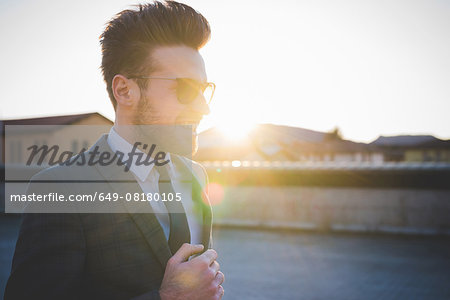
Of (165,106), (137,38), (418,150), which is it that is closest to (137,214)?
(165,106)

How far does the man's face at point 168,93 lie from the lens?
177cm

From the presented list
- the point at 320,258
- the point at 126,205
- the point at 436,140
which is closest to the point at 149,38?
the point at 126,205

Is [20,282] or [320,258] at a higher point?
[20,282]

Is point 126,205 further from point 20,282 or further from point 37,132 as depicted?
point 37,132

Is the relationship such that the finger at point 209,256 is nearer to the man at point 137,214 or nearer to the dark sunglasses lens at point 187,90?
the man at point 137,214

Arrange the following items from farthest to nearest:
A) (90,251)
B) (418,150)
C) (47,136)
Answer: (418,150) < (47,136) < (90,251)

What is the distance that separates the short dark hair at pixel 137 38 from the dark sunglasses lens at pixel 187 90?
0.16 metres

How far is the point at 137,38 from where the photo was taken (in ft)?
5.81

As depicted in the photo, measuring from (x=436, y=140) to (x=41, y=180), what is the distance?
61344 millimetres

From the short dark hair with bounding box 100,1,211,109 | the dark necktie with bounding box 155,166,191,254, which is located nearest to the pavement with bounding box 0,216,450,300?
the dark necktie with bounding box 155,166,191,254

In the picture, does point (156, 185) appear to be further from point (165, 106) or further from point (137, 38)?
point (137, 38)

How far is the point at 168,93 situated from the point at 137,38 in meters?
0.30

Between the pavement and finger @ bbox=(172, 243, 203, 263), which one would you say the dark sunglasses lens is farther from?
the pavement

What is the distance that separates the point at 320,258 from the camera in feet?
24.2
